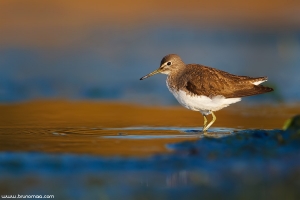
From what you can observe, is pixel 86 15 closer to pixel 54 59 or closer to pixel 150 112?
pixel 54 59

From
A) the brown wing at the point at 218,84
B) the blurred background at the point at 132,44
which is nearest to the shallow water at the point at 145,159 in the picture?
the brown wing at the point at 218,84

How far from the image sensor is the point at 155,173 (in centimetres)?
848

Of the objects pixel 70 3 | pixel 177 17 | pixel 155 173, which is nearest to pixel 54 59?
pixel 70 3

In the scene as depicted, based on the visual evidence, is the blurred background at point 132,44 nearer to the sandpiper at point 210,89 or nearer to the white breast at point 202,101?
the sandpiper at point 210,89

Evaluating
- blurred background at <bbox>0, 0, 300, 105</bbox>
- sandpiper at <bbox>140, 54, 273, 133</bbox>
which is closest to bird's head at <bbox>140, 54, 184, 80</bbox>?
sandpiper at <bbox>140, 54, 273, 133</bbox>

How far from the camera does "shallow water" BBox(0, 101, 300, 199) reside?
7750 millimetres

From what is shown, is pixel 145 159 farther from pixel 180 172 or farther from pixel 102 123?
pixel 102 123

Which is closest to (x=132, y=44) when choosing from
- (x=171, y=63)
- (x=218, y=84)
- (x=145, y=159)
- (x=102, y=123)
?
(x=171, y=63)

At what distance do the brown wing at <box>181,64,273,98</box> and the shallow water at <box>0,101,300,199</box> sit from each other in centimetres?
68

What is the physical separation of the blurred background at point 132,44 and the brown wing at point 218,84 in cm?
369

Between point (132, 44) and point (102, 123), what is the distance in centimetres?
944

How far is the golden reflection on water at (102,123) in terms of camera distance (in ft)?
32.7

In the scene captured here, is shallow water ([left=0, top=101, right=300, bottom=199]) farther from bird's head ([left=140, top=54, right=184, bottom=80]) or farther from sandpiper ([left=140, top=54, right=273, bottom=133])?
bird's head ([left=140, top=54, right=184, bottom=80])

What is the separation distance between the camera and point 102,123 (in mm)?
12398
